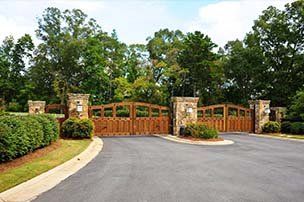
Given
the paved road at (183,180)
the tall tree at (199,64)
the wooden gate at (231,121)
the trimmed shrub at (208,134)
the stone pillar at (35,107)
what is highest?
the tall tree at (199,64)

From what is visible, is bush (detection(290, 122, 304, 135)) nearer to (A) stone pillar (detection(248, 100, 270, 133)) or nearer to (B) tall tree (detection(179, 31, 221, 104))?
(A) stone pillar (detection(248, 100, 270, 133))

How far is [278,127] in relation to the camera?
944 inches

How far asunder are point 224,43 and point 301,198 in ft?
131

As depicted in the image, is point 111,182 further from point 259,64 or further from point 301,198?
point 259,64

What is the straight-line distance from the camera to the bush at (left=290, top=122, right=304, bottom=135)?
75.2 ft

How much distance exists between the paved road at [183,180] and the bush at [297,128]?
12.9 meters

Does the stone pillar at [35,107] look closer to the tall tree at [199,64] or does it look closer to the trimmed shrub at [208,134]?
the trimmed shrub at [208,134]

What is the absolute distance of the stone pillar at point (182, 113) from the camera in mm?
20609

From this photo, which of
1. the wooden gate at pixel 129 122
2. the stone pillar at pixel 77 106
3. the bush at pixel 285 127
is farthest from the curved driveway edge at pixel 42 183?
the bush at pixel 285 127

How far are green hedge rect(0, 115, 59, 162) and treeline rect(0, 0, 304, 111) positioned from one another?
75.8 feet

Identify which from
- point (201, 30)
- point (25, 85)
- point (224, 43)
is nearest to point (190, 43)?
point (201, 30)

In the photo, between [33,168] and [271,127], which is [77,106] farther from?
[271,127]

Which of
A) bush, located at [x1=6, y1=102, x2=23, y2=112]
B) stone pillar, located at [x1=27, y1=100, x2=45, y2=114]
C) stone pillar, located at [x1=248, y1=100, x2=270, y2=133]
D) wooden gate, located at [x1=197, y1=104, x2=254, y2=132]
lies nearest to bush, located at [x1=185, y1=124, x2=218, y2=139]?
wooden gate, located at [x1=197, y1=104, x2=254, y2=132]

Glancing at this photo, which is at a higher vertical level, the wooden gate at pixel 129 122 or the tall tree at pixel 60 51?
the tall tree at pixel 60 51
